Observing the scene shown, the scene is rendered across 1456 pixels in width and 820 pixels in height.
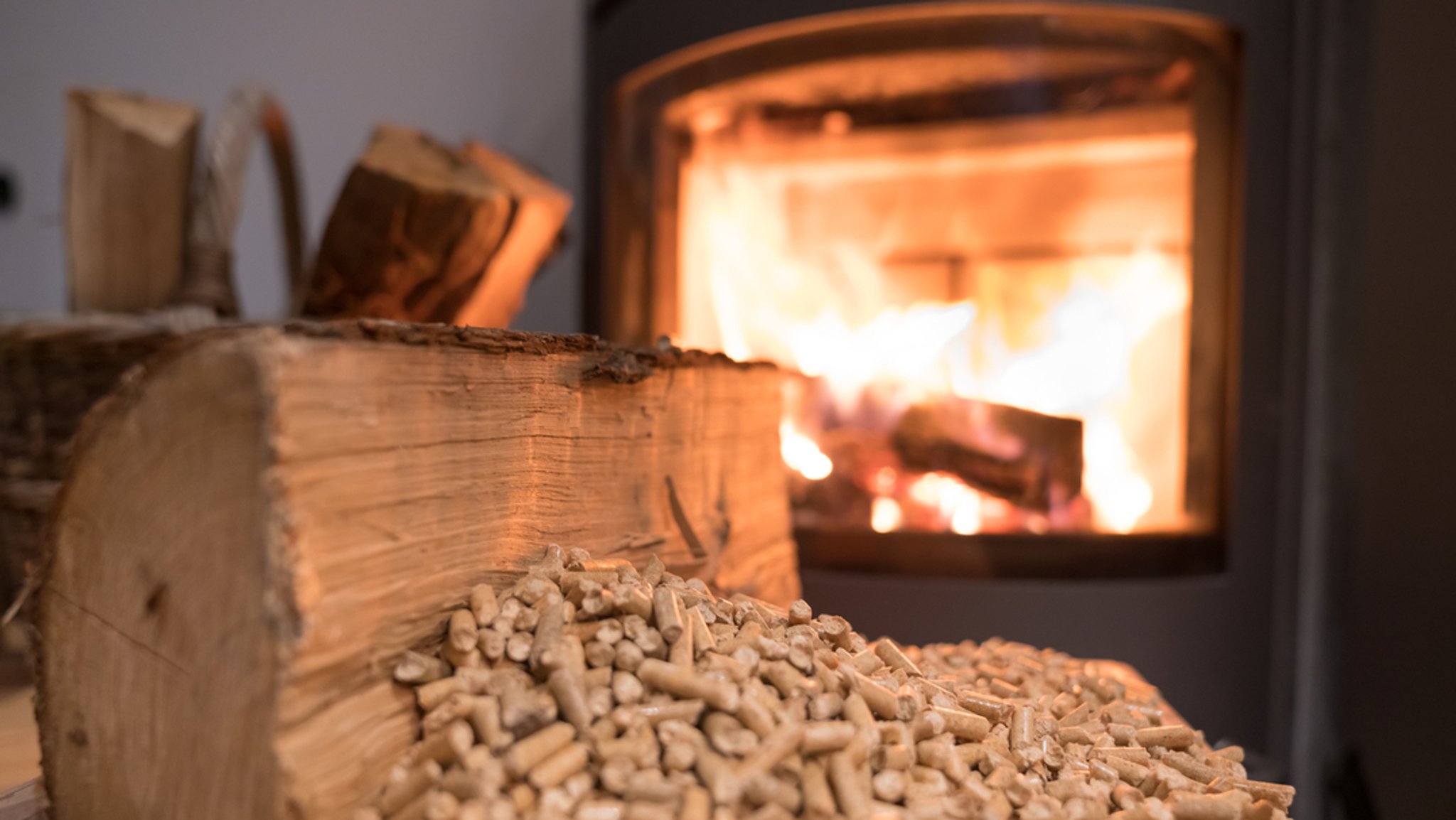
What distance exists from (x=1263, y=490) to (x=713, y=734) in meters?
1.24

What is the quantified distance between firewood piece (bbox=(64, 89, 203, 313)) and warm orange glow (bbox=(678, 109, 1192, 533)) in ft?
2.85

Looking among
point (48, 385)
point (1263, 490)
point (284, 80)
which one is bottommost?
point (1263, 490)

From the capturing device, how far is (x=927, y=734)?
677mm

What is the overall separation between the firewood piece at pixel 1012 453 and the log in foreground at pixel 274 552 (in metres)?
0.93

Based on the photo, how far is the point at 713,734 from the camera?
1.94ft

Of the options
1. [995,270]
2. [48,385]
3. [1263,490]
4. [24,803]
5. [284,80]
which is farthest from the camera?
[284,80]

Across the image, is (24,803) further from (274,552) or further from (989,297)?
(989,297)

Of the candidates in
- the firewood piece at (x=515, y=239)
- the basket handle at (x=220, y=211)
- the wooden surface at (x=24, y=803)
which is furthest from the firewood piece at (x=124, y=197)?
the wooden surface at (x=24, y=803)

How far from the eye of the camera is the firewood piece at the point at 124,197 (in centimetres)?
118

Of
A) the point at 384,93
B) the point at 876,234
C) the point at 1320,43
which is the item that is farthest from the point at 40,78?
the point at 1320,43

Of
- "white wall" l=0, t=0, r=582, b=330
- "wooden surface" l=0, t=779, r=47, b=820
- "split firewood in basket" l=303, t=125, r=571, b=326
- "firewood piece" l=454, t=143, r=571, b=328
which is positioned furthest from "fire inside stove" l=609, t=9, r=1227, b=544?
"wooden surface" l=0, t=779, r=47, b=820

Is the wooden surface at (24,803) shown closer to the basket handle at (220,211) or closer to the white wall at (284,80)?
the basket handle at (220,211)

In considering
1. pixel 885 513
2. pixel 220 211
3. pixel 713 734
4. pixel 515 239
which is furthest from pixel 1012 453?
pixel 220 211

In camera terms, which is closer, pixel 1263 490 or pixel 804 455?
pixel 1263 490
